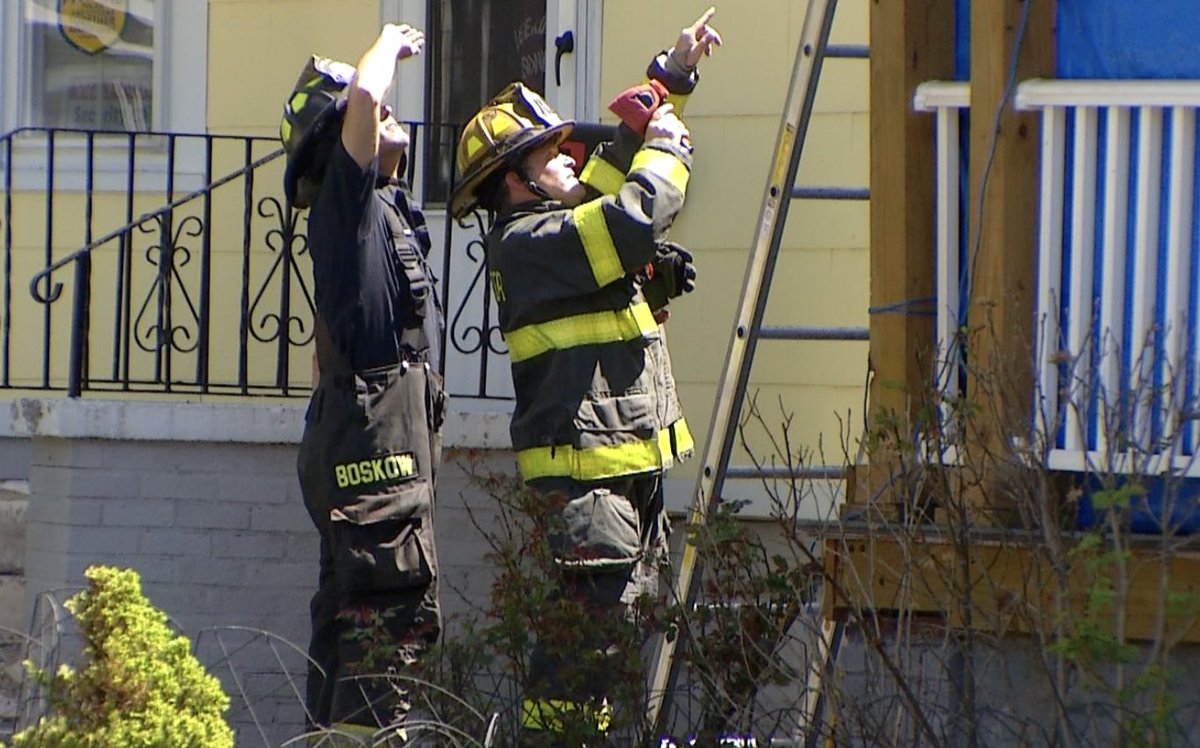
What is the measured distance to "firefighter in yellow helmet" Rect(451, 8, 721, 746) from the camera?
14.9ft

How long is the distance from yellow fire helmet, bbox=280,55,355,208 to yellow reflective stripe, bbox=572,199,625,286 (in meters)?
0.72

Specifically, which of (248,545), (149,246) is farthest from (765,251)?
(149,246)

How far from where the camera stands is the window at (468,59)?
7.41 metres

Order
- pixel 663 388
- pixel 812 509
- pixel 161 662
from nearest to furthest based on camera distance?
pixel 161 662 → pixel 663 388 → pixel 812 509

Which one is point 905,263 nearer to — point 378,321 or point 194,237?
point 378,321

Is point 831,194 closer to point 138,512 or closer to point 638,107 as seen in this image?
point 638,107

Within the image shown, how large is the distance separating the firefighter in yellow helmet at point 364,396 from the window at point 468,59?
239 cm

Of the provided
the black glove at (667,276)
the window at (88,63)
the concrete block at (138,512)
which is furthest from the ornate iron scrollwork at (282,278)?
the black glove at (667,276)

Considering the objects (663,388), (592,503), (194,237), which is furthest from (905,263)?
(194,237)

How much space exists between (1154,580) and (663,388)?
1377 millimetres

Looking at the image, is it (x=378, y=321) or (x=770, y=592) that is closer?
(x=770, y=592)

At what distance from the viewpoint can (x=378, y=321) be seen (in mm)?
4848

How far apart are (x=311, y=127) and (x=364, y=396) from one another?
718 millimetres

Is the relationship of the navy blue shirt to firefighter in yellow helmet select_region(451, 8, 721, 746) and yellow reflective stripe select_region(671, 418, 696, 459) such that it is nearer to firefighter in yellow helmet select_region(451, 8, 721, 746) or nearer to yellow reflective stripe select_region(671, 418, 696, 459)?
firefighter in yellow helmet select_region(451, 8, 721, 746)
